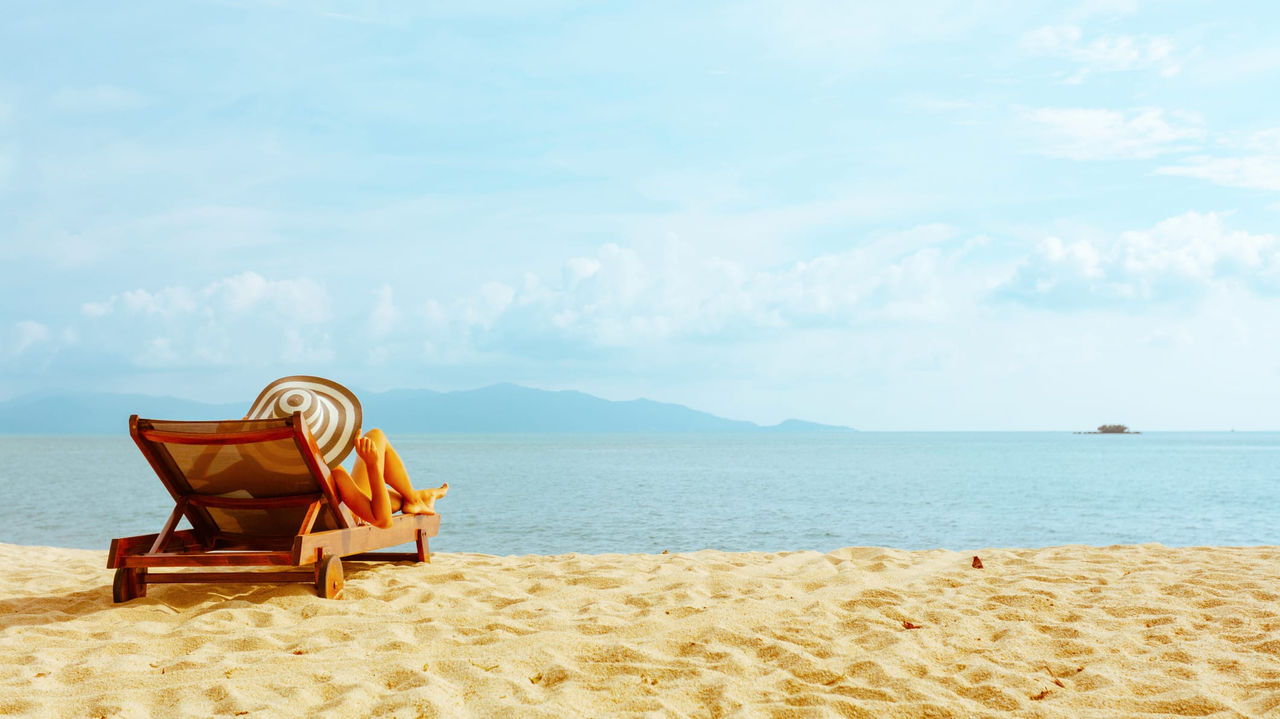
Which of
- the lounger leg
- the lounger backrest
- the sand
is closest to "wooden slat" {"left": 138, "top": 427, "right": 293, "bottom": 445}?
the lounger backrest

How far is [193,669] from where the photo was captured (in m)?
3.92

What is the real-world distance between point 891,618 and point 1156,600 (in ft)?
5.75

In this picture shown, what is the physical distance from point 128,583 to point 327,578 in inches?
50.2

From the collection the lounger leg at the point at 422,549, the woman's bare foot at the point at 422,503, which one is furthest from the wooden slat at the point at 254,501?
the lounger leg at the point at 422,549

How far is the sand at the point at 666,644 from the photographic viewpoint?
135 inches

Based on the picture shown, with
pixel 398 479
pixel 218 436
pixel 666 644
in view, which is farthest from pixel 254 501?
pixel 666 644

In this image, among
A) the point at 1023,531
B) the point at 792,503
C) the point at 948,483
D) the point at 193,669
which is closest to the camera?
the point at 193,669

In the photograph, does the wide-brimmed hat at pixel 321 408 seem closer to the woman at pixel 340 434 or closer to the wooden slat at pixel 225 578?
the woman at pixel 340 434

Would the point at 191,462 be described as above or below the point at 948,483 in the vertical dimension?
above

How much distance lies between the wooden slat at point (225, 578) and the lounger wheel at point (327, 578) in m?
0.30

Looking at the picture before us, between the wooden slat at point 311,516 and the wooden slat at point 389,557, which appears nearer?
the wooden slat at point 311,516

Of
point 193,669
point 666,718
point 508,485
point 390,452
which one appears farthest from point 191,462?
point 508,485

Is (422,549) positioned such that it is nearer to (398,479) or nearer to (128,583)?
(398,479)

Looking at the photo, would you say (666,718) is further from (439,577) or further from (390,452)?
(390,452)
